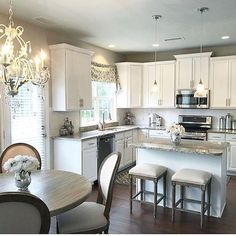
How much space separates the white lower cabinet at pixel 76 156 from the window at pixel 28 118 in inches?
10.5

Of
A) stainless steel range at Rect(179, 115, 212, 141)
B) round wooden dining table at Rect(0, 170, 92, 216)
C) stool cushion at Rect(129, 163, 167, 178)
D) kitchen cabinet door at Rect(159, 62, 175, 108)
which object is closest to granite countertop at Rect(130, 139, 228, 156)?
stool cushion at Rect(129, 163, 167, 178)

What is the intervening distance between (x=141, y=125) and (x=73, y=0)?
14.0 feet

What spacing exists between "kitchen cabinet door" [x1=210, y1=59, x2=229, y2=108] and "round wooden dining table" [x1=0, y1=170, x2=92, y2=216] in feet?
13.7

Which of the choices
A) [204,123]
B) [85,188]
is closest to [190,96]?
[204,123]

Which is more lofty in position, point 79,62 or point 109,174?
point 79,62

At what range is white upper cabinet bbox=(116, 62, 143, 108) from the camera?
646cm

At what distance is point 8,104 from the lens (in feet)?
12.3

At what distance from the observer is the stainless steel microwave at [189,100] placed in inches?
227

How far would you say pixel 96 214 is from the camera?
2.39 metres

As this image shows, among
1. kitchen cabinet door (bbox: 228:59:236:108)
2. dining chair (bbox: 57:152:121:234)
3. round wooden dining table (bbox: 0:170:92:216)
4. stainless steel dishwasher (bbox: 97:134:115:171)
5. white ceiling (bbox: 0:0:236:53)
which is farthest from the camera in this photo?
kitchen cabinet door (bbox: 228:59:236:108)

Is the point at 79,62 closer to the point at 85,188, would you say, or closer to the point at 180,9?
the point at 180,9

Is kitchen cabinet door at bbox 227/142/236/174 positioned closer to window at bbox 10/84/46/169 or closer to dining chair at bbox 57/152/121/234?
dining chair at bbox 57/152/121/234

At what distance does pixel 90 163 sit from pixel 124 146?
139 centimetres

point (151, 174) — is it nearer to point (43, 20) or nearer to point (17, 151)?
point (17, 151)
